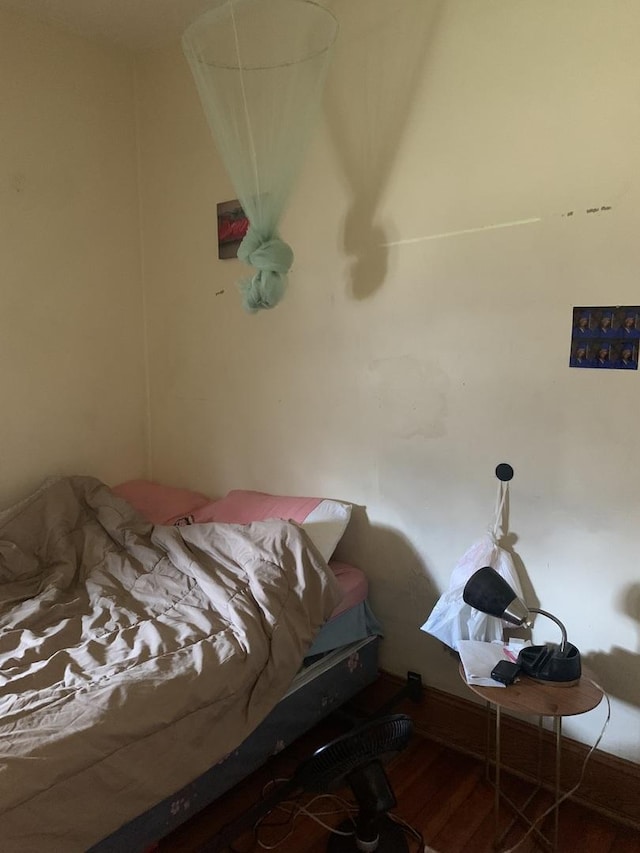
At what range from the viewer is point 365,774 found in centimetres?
158

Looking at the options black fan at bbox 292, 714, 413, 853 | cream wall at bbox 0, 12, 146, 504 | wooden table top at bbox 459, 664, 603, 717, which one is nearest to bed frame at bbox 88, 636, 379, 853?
black fan at bbox 292, 714, 413, 853

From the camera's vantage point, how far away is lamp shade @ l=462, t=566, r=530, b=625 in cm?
166

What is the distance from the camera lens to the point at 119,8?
241 centimetres

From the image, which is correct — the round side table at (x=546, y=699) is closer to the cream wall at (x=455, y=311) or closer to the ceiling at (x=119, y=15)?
the cream wall at (x=455, y=311)

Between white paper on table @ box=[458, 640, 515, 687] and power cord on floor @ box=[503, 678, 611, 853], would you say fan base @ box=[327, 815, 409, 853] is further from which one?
white paper on table @ box=[458, 640, 515, 687]

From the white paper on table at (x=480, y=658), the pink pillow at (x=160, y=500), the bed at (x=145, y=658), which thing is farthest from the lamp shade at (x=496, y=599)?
the pink pillow at (x=160, y=500)

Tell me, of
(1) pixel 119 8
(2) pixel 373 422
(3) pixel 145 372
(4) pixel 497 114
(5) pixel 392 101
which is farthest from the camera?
(3) pixel 145 372

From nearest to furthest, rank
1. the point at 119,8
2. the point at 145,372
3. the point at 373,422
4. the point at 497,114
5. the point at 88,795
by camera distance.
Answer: the point at 88,795 < the point at 497,114 < the point at 373,422 < the point at 119,8 < the point at 145,372

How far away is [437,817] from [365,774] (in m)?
0.42

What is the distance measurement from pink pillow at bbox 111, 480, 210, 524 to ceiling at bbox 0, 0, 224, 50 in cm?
188

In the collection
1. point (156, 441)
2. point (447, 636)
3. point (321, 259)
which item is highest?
point (321, 259)

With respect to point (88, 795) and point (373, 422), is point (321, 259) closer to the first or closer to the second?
point (373, 422)

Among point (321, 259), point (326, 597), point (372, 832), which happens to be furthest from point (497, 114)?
point (372, 832)

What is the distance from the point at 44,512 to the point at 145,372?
89 centimetres
